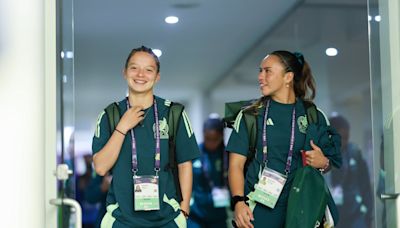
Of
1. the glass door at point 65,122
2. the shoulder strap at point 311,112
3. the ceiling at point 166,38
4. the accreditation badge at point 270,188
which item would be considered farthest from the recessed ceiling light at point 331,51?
the glass door at point 65,122

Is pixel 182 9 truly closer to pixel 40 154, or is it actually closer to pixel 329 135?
pixel 329 135

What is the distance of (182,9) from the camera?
6195mm

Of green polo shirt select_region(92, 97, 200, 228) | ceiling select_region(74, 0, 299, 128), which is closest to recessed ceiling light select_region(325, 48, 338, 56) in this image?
ceiling select_region(74, 0, 299, 128)

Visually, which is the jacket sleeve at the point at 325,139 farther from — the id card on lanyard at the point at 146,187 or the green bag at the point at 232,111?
the id card on lanyard at the point at 146,187

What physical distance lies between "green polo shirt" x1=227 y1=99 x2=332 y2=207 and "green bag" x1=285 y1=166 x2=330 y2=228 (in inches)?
5.4

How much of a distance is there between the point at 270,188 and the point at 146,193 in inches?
28.3

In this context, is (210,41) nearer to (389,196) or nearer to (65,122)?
(389,196)

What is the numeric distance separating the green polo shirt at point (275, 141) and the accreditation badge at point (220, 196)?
7.70 feet

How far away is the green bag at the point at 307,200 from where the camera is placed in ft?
11.9

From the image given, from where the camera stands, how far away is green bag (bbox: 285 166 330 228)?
3.62 meters

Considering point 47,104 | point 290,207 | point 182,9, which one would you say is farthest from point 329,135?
point 182,9

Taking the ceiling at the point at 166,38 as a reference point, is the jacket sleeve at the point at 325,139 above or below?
below

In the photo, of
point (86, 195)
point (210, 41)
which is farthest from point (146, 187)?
point (210, 41)

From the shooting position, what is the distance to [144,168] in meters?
3.52
